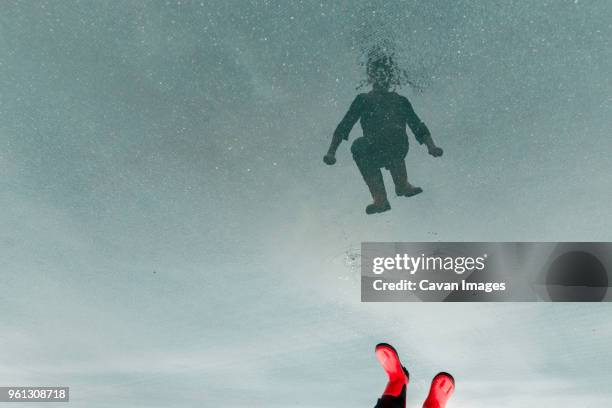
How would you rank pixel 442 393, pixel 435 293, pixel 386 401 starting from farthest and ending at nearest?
pixel 435 293
pixel 442 393
pixel 386 401

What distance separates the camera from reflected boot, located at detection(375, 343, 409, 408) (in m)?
3.21

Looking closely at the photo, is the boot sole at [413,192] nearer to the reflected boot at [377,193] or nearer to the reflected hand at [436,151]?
the reflected boot at [377,193]

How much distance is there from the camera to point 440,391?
3.37 metres

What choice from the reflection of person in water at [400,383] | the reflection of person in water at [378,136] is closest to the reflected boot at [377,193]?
the reflection of person in water at [378,136]

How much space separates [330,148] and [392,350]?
15.6 feet

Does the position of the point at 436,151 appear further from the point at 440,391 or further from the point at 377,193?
the point at 440,391

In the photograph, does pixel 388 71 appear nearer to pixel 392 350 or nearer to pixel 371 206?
pixel 371 206

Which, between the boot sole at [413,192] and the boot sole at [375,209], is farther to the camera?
the boot sole at [375,209]

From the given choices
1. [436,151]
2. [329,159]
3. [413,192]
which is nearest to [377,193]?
[413,192]

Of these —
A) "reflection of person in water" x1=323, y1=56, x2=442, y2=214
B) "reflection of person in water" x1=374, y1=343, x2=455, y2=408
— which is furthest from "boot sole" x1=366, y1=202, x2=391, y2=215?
"reflection of person in water" x1=374, y1=343, x2=455, y2=408

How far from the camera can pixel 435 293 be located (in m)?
9.52

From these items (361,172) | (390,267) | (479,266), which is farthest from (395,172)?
(479,266)

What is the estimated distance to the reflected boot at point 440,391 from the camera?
11.1ft

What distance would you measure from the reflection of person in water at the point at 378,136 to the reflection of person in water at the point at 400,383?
14.6 ft
